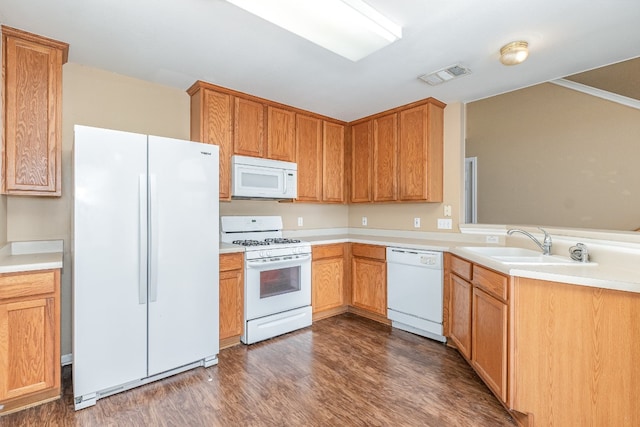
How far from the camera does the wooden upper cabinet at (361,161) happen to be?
3.90 m

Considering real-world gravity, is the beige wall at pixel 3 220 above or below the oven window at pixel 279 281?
above

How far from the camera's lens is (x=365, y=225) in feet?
14.1

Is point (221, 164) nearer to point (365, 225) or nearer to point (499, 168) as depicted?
point (365, 225)

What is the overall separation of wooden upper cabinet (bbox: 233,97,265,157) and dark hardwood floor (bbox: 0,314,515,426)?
192 centimetres

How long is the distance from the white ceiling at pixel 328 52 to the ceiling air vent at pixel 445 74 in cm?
7

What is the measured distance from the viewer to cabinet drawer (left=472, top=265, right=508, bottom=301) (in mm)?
1866

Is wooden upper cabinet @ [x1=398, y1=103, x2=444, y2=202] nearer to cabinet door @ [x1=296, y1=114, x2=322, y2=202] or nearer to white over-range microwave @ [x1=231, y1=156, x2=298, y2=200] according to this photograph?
cabinet door @ [x1=296, y1=114, x2=322, y2=202]

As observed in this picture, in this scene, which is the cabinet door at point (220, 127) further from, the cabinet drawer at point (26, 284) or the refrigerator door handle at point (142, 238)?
the cabinet drawer at point (26, 284)

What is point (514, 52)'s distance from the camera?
7.12 feet

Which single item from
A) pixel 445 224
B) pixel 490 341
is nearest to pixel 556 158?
pixel 445 224

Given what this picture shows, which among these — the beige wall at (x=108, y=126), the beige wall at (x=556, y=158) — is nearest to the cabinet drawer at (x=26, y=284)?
the beige wall at (x=108, y=126)

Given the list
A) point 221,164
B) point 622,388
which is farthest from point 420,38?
point 622,388

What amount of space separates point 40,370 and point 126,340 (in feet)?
1.51

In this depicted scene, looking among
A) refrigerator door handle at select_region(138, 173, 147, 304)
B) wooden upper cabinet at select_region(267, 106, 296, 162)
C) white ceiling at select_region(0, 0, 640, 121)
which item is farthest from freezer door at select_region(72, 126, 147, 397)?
wooden upper cabinet at select_region(267, 106, 296, 162)
